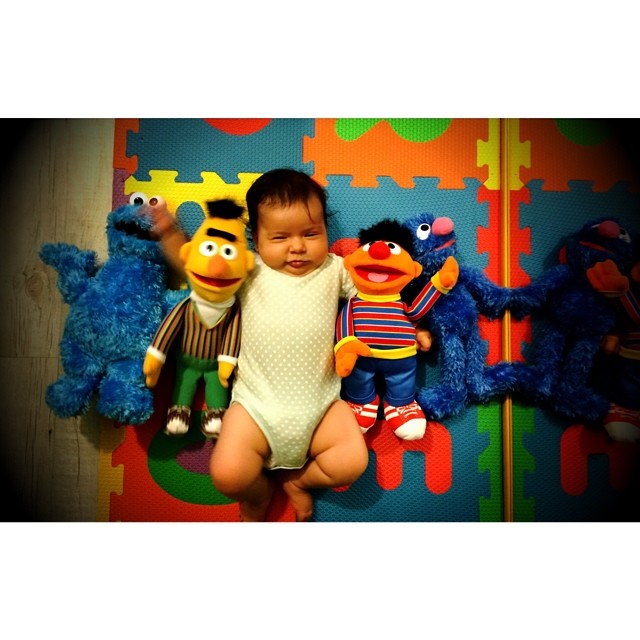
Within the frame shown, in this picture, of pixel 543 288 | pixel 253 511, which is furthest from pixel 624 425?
pixel 253 511

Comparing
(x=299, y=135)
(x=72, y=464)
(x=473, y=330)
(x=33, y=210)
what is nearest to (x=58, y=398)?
(x=72, y=464)

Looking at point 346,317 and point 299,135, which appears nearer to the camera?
point 346,317

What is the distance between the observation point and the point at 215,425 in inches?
37.7

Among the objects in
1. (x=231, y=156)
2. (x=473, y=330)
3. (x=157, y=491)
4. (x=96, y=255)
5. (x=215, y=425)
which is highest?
(x=231, y=156)

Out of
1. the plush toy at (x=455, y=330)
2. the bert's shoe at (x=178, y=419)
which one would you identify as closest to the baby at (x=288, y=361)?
the bert's shoe at (x=178, y=419)

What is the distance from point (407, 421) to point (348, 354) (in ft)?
0.67

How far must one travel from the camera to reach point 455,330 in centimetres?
100

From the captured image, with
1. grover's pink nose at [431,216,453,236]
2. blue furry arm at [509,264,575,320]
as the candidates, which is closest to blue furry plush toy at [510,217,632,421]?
blue furry arm at [509,264,575,320]

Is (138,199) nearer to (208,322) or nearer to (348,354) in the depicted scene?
(208,322)

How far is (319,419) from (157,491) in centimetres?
41

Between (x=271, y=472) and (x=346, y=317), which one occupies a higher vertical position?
(x=346, y=317)

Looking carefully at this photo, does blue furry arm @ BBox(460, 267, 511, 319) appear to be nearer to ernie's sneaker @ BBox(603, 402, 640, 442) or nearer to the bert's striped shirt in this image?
ernie's sneaker @ BBox(603, 402, 640, 442)

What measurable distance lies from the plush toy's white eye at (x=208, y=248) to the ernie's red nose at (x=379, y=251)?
1.00ft
